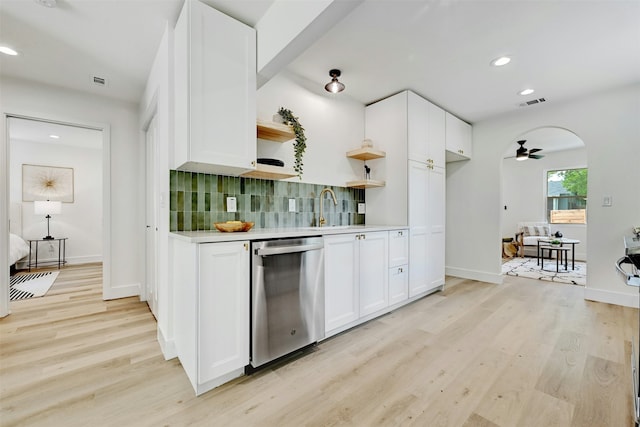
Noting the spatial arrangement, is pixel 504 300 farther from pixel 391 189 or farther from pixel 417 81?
pixel 417 81

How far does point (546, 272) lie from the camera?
4.80 meters

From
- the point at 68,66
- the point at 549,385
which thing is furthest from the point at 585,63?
the point at 68,66

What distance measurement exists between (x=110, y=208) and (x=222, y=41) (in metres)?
2.61

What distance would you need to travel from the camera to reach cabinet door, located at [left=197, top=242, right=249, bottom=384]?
1560 mm

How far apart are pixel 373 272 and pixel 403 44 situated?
2077 mm

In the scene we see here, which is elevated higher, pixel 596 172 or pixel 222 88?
pixel 222 88

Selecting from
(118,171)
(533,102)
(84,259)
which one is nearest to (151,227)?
(118,171)

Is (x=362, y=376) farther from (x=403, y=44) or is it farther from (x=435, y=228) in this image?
(x=403, y=44)

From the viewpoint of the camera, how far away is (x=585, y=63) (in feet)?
8.71

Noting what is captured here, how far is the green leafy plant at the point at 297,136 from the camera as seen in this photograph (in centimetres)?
248

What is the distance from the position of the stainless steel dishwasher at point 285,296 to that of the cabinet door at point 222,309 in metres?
0.06

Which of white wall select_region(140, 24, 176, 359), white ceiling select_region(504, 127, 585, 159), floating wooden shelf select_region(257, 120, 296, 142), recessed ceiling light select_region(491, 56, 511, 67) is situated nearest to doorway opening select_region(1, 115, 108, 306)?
white wall select_region(140, 24, 176, 359)

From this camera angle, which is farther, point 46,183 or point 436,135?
point 46,183

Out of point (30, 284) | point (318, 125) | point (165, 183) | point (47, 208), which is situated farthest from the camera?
point (47, 208)
